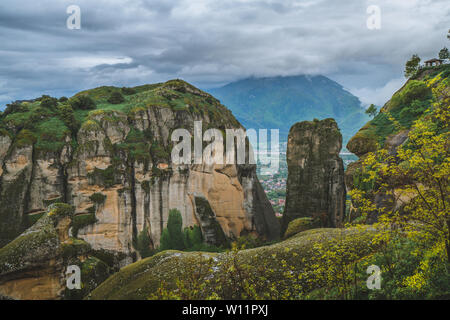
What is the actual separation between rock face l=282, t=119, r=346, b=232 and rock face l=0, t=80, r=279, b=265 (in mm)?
7938

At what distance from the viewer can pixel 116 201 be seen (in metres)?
31.2

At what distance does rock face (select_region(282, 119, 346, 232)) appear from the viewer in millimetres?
33812

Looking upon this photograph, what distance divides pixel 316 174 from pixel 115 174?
23.0 m

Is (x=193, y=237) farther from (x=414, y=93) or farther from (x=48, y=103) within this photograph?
(x=414, y=93)

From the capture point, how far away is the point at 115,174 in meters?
31.4

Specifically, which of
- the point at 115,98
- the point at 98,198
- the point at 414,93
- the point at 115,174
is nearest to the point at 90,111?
the point at 115,98

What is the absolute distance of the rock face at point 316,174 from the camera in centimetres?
3381

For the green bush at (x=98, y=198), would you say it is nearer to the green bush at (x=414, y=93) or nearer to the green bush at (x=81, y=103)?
the green bush at (x=81, y=103)

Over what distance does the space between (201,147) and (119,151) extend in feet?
32.5

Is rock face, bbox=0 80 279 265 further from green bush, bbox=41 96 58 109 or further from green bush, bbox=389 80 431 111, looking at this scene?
green bush, bbox=389 80 431 111

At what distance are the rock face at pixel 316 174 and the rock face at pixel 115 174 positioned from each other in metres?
7.94

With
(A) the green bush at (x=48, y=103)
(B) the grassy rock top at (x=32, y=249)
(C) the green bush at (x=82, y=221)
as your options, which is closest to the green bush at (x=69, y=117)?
(A) the green bush at (x=48, y=103)

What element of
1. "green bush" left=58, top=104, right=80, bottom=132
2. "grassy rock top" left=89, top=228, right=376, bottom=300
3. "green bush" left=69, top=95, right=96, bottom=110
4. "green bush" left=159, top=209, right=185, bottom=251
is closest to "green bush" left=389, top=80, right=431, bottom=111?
"grassy rock top" left=89, top=228, right=376, bottom=300
